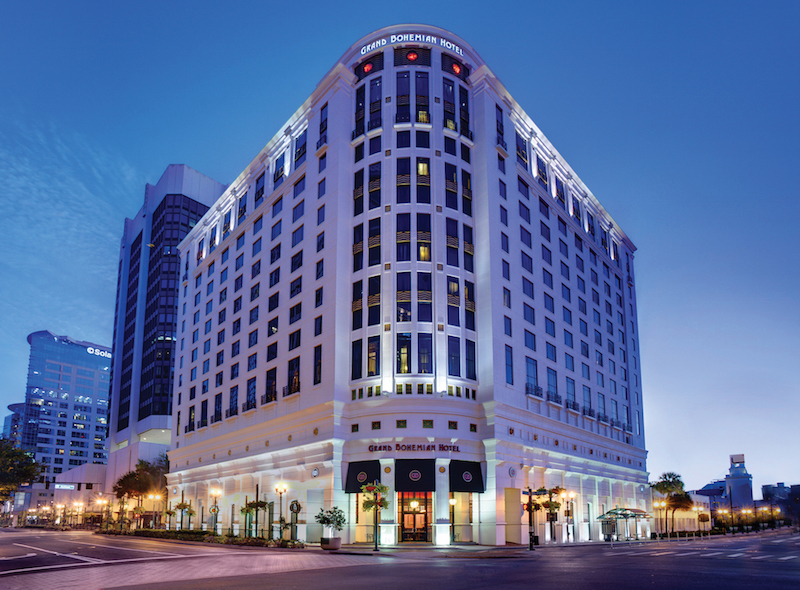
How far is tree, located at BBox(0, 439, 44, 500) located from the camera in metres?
103

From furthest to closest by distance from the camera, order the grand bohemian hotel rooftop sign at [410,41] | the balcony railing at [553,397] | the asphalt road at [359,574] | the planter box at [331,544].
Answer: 1. the balcony railing at [553,397]
2. the grand bohemian hotel rooftop sign at [410,41]
3. the planter box at [331,544]
4. the asphalt road at [359,574]

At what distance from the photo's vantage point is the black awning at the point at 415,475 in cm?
5353

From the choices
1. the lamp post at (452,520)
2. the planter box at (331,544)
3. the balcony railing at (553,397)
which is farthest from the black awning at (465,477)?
the balcony railing at (553,397)

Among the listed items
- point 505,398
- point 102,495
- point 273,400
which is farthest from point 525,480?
point 102,495

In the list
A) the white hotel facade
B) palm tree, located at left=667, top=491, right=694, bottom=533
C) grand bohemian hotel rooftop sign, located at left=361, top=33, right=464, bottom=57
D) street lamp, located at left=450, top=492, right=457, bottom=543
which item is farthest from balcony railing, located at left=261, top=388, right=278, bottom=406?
palm tree, located at left=667, top=491, right=694, bottom=533

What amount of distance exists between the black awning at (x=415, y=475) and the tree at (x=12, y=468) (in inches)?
3062

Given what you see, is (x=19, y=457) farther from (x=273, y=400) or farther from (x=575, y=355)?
(x=575, y=355)

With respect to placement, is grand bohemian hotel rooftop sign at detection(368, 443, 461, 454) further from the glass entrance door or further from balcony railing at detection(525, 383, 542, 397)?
balcony railing at detection(525, 383, 542, 397)

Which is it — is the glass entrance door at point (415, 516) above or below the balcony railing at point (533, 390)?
below

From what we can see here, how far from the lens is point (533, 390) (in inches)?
2525

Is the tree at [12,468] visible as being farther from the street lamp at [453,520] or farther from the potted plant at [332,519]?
the street lamp at [453,520]

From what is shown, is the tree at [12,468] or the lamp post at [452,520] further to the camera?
the tree at [12,468]

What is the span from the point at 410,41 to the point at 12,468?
93234 mm

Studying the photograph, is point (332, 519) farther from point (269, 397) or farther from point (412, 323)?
point (269, 397)
